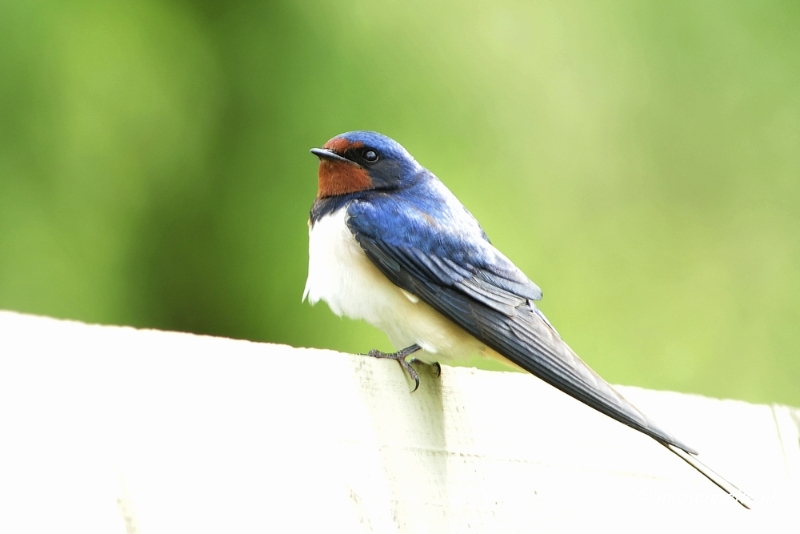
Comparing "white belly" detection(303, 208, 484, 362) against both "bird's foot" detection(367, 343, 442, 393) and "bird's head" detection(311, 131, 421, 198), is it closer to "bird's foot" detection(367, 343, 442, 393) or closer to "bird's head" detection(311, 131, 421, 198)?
"bird's foot" detection(367, 343, 442, 393)

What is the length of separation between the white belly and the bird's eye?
0.70 feet

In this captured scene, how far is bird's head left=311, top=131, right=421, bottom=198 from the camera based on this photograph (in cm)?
207

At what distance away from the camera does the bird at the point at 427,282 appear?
5.34 ft

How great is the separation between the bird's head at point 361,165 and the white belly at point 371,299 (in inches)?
6.0

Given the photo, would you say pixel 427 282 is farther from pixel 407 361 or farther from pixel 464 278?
pixel 407 361

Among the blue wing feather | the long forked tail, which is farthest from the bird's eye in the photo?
the long forked tail

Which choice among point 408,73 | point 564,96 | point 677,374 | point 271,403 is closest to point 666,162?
point 564,96

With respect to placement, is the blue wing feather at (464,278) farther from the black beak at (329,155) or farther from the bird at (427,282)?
the black beak at (329,155)

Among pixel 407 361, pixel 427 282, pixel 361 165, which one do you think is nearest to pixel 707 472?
pixel 407 361

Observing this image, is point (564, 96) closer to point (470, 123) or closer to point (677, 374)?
point (470, 123)

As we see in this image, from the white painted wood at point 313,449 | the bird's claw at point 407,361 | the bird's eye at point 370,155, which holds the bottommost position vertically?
the white painted wood at point 313,449

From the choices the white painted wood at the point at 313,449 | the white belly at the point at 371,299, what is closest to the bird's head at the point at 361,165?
the white belly at the point at 371,299

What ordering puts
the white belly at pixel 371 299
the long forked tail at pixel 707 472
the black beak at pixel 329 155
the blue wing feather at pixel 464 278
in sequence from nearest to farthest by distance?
the long forked tail at pixel 707 472 < the blue wing feather at pixel 464 278 < the white belly at pixel 371 299 < the black beak at pixel 329 155

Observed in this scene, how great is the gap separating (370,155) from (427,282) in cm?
46
